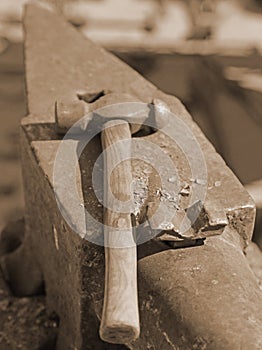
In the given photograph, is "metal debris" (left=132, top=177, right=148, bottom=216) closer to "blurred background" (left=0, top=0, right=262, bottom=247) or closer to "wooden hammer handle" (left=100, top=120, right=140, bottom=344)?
"wooden hammer handle" (left=100, top=120, right=140, bottom=344)

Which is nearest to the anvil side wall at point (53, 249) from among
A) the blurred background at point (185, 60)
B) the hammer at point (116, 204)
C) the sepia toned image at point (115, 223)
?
the sepia toned image at point (115, 223)

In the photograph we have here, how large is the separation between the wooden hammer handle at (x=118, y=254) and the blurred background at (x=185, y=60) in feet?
5.11

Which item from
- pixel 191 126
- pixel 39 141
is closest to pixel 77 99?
pixel 39 141

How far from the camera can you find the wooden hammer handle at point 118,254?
1243 millimetres

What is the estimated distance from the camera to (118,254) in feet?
4.47

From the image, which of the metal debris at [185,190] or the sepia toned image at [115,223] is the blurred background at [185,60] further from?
the metal debris at [185,190]

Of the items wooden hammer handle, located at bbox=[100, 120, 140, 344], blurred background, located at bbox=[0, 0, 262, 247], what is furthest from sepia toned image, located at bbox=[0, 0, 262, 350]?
blurred background, located at bbox=[0, 0, 262, 247]

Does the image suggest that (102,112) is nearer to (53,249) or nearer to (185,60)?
(53,249)

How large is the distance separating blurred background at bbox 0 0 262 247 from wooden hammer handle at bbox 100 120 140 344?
156 cm

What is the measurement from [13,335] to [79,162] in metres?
0.51

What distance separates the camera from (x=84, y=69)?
6.95 ft

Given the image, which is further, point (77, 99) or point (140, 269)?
point (77, 99)

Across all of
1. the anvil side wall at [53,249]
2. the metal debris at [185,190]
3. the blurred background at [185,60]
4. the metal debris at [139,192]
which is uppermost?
the metal debris at [139,192]

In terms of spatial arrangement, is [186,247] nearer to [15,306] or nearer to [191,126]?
[191,126]
